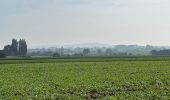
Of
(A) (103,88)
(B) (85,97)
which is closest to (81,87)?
(A) (103,88)

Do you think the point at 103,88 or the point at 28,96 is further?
the point at 103,88

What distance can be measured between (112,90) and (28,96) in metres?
5.97

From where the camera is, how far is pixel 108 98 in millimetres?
20766

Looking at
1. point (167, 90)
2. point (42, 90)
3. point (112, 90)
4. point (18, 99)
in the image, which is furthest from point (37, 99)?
point (167, 90)

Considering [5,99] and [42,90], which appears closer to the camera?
[5,99]

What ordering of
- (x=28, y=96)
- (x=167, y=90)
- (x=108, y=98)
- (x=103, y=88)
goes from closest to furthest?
(x=108, y=98) → (x=28, y=96) → (x=167, y=90) → (x=103, y=88)

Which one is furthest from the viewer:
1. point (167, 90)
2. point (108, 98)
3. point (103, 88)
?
point (103, 88)

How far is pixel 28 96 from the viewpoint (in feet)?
72.9

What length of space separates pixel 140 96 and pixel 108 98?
209 cm

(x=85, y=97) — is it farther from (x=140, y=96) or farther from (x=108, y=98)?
(x=140, y=96)

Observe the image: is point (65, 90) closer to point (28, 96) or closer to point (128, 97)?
point (28, 96)

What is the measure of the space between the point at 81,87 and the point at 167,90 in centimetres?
602

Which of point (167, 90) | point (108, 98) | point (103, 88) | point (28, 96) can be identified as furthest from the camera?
point (103, 88)

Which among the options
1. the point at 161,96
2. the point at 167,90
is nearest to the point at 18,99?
the point at 161,96
